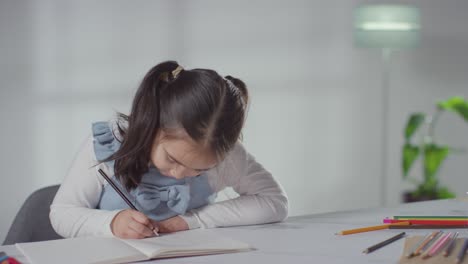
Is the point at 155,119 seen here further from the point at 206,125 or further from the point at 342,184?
the point at 342,184

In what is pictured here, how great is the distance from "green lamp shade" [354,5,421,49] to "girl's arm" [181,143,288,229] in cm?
206

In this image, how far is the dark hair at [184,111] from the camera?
53.4 inches

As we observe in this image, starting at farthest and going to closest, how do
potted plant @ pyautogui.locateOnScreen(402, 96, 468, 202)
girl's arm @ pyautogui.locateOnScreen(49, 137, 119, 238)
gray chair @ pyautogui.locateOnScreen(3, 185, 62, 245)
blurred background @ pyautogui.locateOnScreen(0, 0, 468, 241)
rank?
potted plant @ pyautogui.locateOnScreen(402, 96, 468, 202) < blurred background @ pyautogui.locateOnScreen(0, 0, 468, 241) < gray chair @ pyautogui.locateOnScreen(3, 185, 62, 245) < girl's arm @ pyautogui.locateOnScreen(49, 137, 119, 238)

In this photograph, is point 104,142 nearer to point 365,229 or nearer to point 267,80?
point 365,229

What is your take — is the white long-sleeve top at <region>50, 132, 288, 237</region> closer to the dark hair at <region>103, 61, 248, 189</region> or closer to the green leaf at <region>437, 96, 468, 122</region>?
the dark hair at <region>103, 61, 248, 189</region>

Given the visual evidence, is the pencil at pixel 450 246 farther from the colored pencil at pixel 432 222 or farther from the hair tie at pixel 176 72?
the hair tie at pixel 176 72

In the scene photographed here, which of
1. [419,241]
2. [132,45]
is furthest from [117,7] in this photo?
[419,241]

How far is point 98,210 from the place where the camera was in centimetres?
144

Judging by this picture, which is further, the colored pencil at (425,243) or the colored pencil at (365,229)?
the colored pencil at (365,229)

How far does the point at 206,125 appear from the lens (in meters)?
1.36

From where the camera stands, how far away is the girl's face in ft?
4.47

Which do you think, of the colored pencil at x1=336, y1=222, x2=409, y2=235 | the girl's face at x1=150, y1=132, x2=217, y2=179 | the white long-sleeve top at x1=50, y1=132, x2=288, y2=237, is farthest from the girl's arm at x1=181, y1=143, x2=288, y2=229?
the colored pencil at x1=336, y1=222, x2=409, y2=235

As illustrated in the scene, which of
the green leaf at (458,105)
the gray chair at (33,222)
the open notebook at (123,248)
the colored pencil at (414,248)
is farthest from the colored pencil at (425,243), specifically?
the green leaf at (458,105)

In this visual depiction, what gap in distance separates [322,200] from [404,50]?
1003 mm
